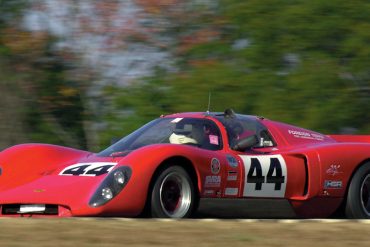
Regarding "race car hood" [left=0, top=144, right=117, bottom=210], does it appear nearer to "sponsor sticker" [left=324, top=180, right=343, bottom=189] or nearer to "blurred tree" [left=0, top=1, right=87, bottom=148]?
"sponsor sticker" [left=324, top=180, right=343, bottom=189]

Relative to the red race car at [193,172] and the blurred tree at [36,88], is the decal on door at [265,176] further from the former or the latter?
the blurred tree at [36,88]

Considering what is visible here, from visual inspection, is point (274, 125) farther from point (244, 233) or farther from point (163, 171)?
point (244, 233)

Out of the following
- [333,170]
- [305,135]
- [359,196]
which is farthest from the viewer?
[305,135]

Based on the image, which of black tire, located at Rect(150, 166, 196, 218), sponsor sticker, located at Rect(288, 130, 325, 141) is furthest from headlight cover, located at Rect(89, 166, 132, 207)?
sponsor sticker, located at Rect(288, 130, 325, 141)

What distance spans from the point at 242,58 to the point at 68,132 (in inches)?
208

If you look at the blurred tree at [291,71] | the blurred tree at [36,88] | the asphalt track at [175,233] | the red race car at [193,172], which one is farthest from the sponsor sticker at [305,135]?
the blurred tree at [36,88]

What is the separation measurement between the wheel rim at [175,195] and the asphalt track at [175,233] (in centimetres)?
94

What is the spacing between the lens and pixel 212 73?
20188mm

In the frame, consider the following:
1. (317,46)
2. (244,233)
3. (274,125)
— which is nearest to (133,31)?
(317,46)

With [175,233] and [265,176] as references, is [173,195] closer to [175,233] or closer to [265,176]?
[265,176]

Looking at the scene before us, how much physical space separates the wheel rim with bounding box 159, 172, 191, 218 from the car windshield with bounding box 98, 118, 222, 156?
2.98 feet

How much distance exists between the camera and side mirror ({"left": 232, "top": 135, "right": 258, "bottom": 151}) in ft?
27.9

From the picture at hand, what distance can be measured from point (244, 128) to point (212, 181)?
4.46 feet

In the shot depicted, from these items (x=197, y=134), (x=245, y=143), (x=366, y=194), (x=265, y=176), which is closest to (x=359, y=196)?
(x=366, y=194)
